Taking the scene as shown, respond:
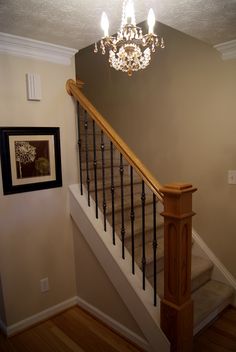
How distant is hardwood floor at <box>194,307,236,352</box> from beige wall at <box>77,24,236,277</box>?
47 cm

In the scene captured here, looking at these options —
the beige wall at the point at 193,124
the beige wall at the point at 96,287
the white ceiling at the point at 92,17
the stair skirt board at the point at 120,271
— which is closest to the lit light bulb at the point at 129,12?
the white ceiling at the point at 92,17

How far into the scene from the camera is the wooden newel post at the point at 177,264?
67.0 inches

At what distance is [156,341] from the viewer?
1.88m

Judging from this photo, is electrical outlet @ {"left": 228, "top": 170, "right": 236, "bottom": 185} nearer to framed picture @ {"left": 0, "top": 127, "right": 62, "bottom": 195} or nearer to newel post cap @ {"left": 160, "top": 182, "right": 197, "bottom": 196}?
newel post cap @ {"left": 160, "top": 182, "right": 197, "bottom": 196}

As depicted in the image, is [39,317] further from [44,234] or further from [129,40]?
[129,40]

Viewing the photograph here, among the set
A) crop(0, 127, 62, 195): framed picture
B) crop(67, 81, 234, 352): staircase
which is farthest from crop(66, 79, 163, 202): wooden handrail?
crop(0, 127, 62, 195): framed picture

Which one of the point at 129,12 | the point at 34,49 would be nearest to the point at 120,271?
the point at 129,12

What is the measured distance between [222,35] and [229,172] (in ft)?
3.83

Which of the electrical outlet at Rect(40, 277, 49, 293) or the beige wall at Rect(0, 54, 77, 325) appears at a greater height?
the beige wall at Rect(0, 54, 77, 325)

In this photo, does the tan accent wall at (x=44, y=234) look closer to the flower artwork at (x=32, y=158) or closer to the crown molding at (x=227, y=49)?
the flower artwork at (x=32, y=158)

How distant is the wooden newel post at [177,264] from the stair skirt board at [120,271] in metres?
0.10

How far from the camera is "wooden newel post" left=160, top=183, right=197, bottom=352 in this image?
1701mm

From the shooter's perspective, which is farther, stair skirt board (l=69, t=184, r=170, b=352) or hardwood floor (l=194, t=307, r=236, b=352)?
hardwood floor (l=194, t=307, r=236, b=352)

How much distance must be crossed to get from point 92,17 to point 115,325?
2346mm
